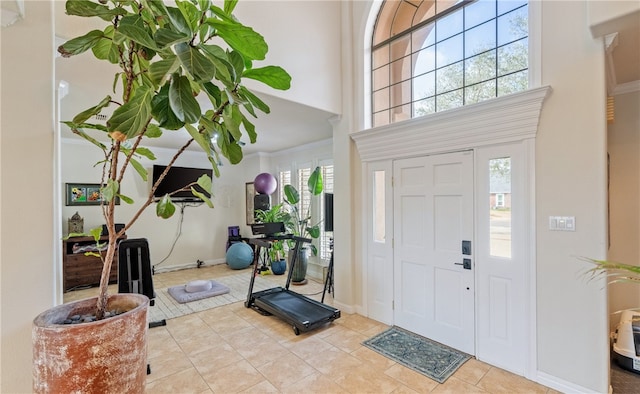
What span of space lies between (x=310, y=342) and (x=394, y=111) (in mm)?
2963

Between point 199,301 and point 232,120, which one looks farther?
point 199,301

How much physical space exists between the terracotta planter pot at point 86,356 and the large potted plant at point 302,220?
151 inches

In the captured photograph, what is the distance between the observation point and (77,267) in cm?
508

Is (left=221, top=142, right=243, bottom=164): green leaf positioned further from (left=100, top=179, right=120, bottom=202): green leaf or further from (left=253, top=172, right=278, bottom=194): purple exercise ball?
(left=253, top=172, right=278, bottom=194): purple exercise ball

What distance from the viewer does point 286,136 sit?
5.36 m

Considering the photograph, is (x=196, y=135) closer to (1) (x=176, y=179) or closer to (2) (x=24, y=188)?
(2) (x=24, y=188)

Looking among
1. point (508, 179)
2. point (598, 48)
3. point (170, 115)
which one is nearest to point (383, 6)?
point (598, 48)

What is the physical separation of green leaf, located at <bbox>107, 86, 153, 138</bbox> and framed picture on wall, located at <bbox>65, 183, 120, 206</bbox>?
539 centimetres

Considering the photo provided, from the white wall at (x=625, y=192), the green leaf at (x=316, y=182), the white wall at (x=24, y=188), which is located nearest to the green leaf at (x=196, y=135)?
the white wall at (x=24, y=188)

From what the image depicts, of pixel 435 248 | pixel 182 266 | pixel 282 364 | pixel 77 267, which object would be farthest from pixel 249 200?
pixel 435 248

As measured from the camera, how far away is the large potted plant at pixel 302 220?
17.0ft

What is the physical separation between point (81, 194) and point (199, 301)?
3.35m

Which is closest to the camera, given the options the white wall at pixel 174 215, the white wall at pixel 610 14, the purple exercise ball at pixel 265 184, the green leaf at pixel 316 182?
the white wall at pixel 610 14

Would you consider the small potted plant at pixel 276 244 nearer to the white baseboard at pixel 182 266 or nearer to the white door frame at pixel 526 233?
the white baseboard at pixel 182 266
